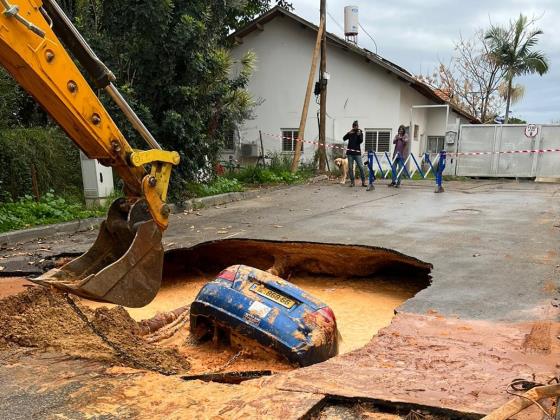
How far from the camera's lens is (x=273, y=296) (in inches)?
149

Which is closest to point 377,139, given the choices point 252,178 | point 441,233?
point 252,178

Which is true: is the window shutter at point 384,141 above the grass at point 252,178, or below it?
above

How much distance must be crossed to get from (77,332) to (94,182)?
A: 5729mm

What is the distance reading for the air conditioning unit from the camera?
19969mm

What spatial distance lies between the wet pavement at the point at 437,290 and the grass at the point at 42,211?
704mm

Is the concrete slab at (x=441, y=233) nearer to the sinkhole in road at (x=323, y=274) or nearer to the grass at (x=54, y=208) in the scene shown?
the sinkhole in road at (x=323, y=274)

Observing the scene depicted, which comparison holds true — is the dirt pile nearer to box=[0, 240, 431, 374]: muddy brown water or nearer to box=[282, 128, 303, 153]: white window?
box=[0, 240, 431, 374]: muddy brown water

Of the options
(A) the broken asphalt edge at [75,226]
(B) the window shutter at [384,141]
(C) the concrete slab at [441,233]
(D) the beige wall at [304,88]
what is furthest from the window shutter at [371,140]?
(A) the broken asphalt edge at [75,226]

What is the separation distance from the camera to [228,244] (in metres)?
6.95

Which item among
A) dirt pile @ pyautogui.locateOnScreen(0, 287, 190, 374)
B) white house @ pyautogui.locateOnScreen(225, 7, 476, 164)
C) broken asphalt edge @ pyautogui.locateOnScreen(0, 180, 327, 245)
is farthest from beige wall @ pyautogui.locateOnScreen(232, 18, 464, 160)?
dirt pile @ pyautogui.locateOnScreen(0, 287, 190, 374)

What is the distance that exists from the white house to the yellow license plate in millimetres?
15261

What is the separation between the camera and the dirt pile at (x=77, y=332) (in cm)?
363

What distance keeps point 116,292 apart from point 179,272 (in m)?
3.47

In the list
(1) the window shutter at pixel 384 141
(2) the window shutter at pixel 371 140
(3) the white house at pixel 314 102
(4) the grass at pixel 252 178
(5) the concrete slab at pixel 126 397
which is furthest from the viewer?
(2) the window shutter at pixel 371 140
